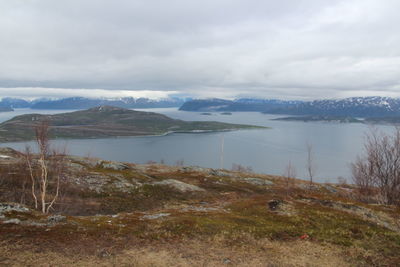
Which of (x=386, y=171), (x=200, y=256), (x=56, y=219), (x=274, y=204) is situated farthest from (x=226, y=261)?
(x=386, y=171)

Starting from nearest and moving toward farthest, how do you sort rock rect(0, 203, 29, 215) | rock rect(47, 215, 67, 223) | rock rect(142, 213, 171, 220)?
rock rect(47, 215, 67, 223) → rock rect(0, 203, 29, 215) → rock rect(142, 213, 171, 220)

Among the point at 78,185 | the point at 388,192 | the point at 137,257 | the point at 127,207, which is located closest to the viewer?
the point at 137,257

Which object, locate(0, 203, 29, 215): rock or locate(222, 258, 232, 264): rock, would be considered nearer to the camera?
locate(222, 258, 232, 264): rock

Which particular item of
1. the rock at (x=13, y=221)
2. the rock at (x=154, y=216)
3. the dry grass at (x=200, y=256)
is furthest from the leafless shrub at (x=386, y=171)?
the rock at (x=13, y=221)

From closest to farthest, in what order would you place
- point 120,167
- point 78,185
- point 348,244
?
point 348,244 < point 78,185 < point 120,167

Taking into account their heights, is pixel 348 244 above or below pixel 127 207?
above

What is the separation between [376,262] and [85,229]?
24504 millimetres

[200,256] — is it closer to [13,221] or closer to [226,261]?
[226,261]

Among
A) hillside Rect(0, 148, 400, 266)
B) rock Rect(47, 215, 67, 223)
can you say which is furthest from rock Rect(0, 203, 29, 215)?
rock Rect(47, 215, 67, 223)

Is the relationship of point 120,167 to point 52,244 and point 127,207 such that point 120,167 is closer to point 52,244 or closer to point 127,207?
point 127,207

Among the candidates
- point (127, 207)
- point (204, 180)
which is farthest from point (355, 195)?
point (127, 207)

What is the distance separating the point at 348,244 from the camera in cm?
2431

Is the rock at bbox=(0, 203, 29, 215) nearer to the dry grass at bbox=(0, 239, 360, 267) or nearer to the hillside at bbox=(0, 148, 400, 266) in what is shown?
the hillside at bbox=(0, 148, 400, 266)

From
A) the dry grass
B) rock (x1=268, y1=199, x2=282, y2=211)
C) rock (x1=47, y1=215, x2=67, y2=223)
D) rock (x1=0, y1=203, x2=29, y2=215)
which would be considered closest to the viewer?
the dry grass
